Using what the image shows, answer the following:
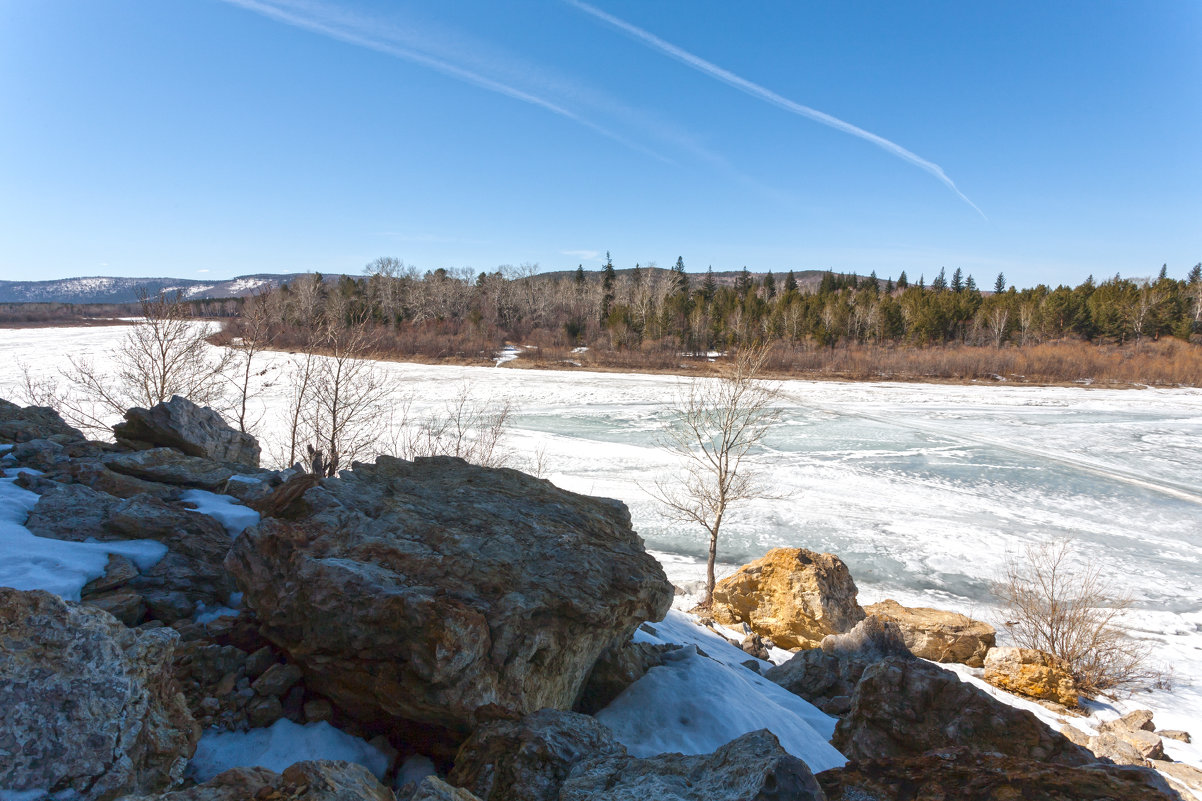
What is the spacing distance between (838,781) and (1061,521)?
1736cm

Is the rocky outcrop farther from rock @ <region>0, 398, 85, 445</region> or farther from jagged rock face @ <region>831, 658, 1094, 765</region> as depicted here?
rock @ <region>0, 398, 85, 445</region>

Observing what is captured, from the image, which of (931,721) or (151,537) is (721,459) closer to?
(931,721)

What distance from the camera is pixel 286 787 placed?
1.93 m

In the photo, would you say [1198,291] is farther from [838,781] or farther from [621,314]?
[838,781]

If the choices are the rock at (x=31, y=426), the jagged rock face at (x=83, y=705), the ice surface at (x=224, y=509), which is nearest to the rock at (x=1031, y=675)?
the ice surface at (x=224, y=509)

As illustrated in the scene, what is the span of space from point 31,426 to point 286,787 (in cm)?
776

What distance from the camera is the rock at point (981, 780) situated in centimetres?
231

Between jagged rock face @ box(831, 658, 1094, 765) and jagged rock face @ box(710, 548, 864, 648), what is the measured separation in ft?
18.8

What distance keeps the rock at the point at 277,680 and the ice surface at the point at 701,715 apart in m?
1.98

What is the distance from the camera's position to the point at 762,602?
33.9 feet

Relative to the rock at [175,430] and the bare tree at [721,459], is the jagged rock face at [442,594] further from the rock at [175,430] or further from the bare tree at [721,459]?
the bare tree at [721,459]

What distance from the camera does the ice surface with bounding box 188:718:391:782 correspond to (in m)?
2.65

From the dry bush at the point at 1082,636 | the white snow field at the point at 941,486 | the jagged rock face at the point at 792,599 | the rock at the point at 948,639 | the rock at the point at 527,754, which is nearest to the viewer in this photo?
the rock at the point at 527,754

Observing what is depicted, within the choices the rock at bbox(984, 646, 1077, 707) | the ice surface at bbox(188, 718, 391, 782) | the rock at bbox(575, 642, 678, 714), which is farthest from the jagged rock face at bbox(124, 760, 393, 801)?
the rock at bbox(984, 646, 1077, 707)
